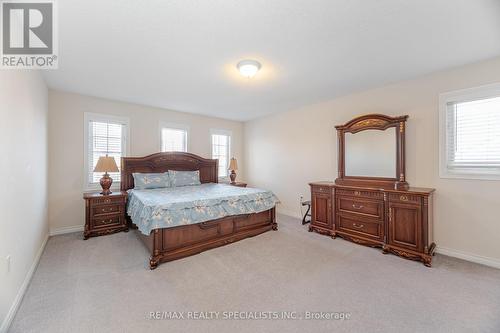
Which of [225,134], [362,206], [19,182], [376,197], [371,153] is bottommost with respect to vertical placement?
[362,206]

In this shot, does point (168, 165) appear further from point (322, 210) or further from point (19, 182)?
point (322, 210)

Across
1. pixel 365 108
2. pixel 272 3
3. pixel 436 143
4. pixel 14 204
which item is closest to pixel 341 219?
pixel 436 143

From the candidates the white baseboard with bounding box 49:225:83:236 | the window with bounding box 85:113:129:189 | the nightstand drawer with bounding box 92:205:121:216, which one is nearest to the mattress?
the nightstand drawer with bounding box 92:205:121:216

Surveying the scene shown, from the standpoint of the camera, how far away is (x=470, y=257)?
9.09ft

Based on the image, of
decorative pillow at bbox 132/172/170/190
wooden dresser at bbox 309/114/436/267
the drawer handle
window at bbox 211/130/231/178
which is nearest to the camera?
wooden dresser at bbox 309/114/436/267

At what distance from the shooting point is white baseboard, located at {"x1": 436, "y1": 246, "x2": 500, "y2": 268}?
2613mm

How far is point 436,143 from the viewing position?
304cm

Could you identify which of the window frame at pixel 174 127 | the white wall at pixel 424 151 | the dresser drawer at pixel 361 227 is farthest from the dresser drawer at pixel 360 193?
the window frame at pixel 174 127

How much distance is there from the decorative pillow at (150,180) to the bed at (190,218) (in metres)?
0.19

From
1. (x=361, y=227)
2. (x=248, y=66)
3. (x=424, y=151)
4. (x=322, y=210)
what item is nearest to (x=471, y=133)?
(x=424, y=151)

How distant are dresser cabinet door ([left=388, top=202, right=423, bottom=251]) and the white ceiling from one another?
1928 mm

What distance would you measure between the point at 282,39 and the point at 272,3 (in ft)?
1.70

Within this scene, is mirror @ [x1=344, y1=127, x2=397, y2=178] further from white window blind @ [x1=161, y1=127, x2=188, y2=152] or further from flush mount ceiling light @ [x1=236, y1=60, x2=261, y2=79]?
white window blind @ [x1=161, y1=127, x2=188, y2=152]

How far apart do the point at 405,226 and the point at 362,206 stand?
60cm
